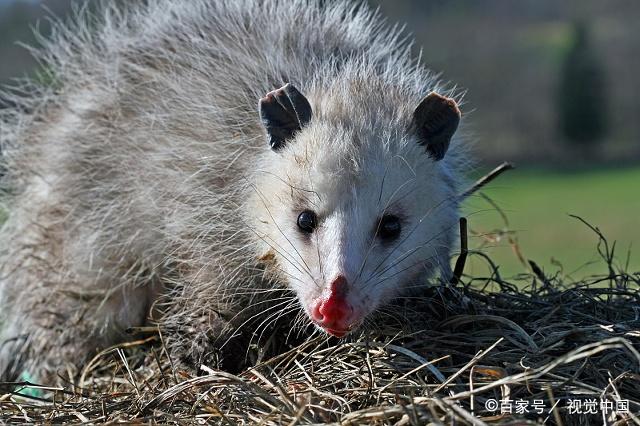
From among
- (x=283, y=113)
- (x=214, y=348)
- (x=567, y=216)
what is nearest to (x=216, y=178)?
(x=283, y=113)

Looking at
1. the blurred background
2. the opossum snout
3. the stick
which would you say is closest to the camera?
the opossum snout

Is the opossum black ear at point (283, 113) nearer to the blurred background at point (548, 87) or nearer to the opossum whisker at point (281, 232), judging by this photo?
the opossum whisker at point (281, 232)

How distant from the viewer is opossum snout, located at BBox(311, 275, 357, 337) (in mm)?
2100

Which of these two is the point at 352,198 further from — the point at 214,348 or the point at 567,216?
the point at 567,216

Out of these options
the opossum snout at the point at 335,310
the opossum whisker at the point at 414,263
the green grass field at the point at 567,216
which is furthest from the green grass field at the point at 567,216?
the opossum snout at the point at 335,310

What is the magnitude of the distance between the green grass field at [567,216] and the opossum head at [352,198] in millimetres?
4814

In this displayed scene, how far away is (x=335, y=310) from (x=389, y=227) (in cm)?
34

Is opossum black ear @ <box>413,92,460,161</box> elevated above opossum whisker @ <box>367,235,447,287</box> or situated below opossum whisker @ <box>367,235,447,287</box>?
above

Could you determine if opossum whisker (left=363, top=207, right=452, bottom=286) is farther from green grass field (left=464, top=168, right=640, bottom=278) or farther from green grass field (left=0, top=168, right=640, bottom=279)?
green grass field (left=464, top=168, right=640, bottom=278)

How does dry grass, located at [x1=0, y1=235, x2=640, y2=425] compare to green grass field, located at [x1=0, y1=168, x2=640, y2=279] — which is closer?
dry grass, located at [x1=0, y1=235, x2=640, y2=425]

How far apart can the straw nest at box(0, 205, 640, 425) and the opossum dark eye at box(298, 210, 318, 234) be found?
1.05 ft

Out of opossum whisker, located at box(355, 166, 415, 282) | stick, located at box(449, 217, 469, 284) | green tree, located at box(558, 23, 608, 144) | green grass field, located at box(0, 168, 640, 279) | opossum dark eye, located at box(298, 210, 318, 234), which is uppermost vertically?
opossum dark eye, located at box(298, 210, 318, 234)

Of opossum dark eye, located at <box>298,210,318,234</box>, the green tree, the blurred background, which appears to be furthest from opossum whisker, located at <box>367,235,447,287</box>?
the green tree

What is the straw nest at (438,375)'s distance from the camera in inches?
77.4
